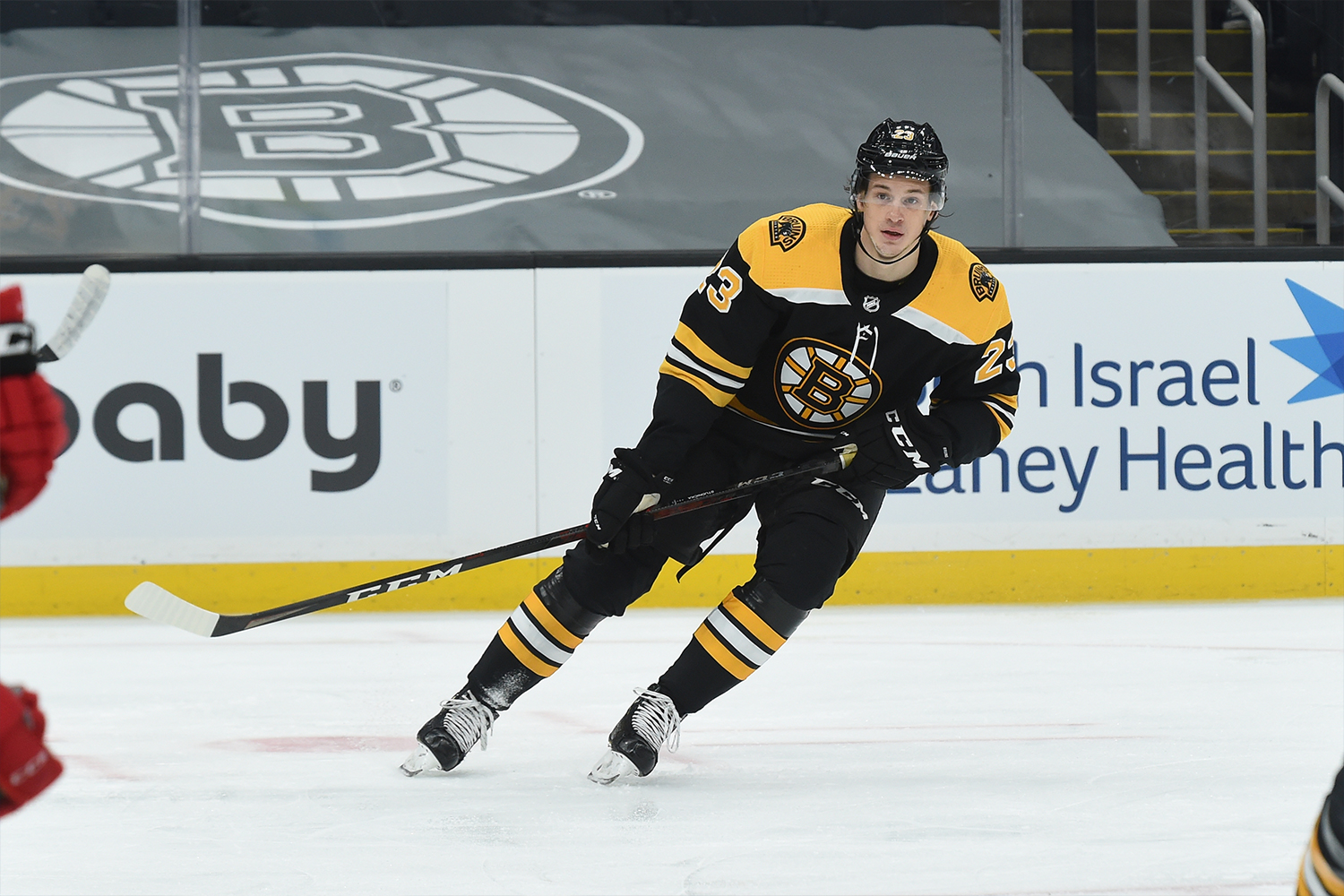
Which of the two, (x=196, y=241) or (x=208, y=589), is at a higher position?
(x=196, y=241)

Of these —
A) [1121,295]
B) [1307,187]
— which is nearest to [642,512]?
[1121,295]

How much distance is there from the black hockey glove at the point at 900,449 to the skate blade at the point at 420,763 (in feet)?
2.55

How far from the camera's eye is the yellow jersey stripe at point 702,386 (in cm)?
216

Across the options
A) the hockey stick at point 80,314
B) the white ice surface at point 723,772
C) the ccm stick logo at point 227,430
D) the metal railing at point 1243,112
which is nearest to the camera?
the hockey stick at point 80,314

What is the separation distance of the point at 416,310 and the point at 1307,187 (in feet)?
9.75

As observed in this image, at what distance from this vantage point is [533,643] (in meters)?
2.18

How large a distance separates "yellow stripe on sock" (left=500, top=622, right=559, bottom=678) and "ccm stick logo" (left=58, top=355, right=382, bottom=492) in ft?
7.14

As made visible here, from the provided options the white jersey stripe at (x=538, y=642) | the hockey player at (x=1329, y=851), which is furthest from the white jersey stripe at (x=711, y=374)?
the hockey player at (x=1329, y=851)

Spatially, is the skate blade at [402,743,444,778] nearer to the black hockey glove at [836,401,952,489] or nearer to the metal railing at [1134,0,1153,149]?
the black hockey glove at [836,401,952,489]

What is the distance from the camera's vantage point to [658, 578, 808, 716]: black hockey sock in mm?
2078

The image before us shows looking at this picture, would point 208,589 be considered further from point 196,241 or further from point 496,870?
point 496,870

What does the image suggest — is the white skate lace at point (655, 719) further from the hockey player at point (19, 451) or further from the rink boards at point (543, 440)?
the rink boards at point (543, 440)

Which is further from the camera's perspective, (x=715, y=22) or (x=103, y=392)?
(x=715, y=22)

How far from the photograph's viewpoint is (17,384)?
0.89 meters
